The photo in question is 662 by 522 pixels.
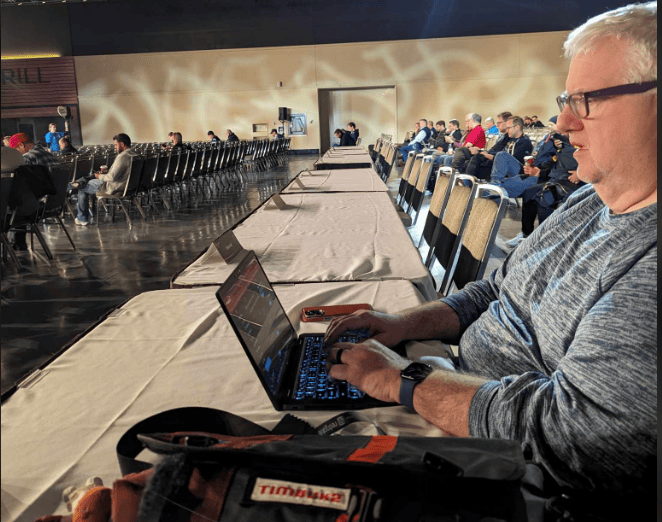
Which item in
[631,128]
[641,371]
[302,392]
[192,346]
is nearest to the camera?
[641,371]

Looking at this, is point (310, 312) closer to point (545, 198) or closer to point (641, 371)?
point (641, 371)

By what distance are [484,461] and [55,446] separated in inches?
28.2

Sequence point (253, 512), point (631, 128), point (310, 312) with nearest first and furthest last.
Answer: point (253, 512) → point (631, 128) → point (310, 312)

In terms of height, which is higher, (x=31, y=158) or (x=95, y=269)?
(x=31, y=158)

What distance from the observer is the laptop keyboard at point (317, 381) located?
1.11 meters

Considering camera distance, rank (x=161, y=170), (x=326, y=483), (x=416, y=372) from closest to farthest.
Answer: (x=326, y=483), (x=416, y=372), (x=161, y=170)

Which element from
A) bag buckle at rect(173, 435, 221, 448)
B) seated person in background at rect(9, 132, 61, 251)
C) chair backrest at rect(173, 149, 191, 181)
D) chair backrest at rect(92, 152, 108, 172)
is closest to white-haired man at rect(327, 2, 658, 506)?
bag buckle at rect(173, 435, 221, 448)

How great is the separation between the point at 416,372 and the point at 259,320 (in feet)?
1.08

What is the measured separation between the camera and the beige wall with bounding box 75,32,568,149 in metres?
18.8

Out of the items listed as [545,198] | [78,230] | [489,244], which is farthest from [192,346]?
[78,230]

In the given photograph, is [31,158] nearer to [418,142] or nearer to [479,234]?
[479,234]

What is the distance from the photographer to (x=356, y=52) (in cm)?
1923

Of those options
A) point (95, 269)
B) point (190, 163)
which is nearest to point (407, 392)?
point (95, 269)

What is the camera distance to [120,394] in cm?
113
